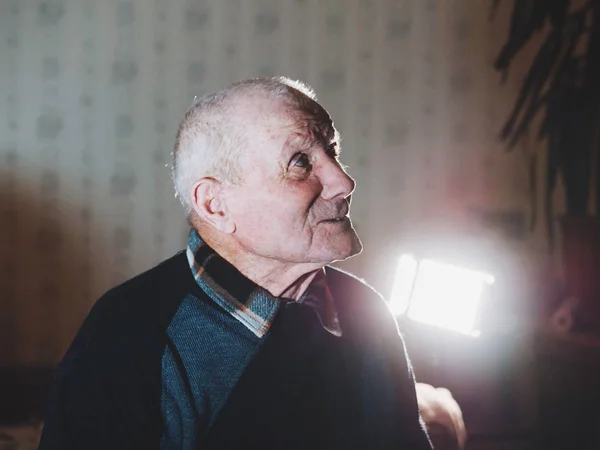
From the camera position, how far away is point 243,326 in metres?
0.91

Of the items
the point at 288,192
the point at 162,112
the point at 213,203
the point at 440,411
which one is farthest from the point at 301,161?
the point at 162,112

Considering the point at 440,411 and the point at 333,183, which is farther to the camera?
the point at 440,411

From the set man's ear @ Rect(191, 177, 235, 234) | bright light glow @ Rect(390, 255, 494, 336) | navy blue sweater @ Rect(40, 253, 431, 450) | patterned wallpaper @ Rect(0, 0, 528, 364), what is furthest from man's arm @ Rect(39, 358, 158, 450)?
patterned wallpaper @ Rect(0, 0, 528, 364)

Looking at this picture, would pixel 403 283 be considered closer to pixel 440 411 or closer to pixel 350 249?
pixel 440 411

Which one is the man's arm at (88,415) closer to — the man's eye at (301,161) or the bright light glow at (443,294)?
the man's eye at (301,161)

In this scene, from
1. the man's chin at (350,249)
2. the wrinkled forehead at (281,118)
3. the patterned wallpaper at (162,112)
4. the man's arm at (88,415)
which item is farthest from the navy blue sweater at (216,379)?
the patterned wallpaper at (162,112)

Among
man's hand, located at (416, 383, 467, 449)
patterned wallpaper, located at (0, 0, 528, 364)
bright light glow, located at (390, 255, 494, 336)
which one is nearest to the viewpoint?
man's hand, located at (416, 383, 467, 449)

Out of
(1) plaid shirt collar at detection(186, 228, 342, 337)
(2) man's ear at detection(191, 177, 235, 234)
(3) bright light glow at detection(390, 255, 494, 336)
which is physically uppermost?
(2) man's ear at detection(191, 177, 235, 234)

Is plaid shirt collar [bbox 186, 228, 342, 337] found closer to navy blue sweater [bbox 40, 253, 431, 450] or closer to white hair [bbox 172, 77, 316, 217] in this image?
navy blue sweater [bbox 40, 253, 431, 450]

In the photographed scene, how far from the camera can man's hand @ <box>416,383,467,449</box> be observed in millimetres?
1264

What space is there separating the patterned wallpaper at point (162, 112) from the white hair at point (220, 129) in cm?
129

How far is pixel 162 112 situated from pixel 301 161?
4.55ft

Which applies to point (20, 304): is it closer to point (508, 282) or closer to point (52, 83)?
point (52, 83)

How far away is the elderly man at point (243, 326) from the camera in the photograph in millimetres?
810
